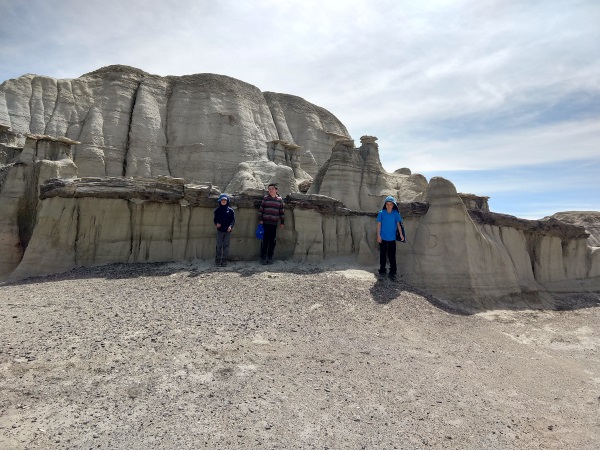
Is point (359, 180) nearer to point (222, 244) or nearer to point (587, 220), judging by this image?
point (222, 244)

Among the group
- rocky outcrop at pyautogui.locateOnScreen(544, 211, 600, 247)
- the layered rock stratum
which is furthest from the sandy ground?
rocky outcrop at pyautogui.locateOnScreen(544, 211, 600, 247)

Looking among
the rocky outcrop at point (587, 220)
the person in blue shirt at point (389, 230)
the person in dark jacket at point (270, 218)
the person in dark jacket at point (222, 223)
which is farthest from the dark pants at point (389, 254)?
the rocky outcrop at point (587, 220)

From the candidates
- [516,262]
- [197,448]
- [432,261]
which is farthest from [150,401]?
[516,262]

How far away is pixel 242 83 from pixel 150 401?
29.9m

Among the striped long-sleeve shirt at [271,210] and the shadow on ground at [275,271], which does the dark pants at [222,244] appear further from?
the striped long-sleeve shirt at [271,210]

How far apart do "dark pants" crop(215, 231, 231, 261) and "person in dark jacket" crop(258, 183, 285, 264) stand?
0.76 metres

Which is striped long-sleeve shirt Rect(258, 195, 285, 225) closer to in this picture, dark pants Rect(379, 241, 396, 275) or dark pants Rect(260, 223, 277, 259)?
dark pants Rect(260, 223, 277, 259)

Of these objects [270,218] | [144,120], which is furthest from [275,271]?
[144,120]

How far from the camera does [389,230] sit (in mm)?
7996

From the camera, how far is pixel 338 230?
9.19 meters

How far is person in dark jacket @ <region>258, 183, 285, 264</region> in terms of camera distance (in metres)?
8.31

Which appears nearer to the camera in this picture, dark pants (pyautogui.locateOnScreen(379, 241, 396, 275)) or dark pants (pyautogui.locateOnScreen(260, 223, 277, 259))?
dark pants (pyautogui.locateOnScreen(379, 241, 396, 275))

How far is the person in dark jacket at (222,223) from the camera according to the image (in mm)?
8000

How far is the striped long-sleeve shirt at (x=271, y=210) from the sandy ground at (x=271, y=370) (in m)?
1.57
